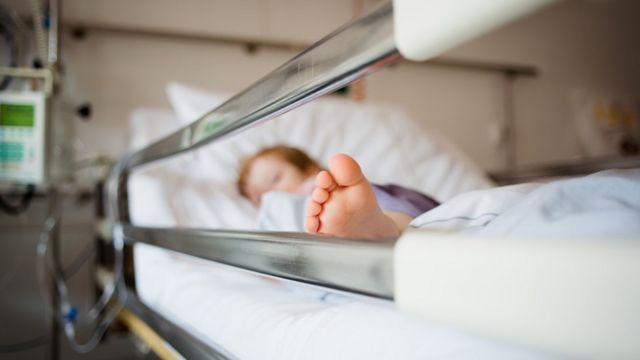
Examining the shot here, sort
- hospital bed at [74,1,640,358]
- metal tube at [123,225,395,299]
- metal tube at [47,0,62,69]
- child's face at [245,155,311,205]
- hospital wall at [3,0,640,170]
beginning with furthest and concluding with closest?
hospital wall at [3,0,640,170] < metal tube at [47,0,62,69] < child's face at [245,155,311,205] < metal tube at [123,225,395,299] < hospital bed at [74,1,640,358]

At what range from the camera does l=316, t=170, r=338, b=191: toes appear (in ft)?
1.87

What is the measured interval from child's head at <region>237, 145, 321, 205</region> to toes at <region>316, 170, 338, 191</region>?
0.66 metres

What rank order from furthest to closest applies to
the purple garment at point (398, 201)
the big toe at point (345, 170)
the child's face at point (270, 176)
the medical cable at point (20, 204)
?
the medical cable at point (20, 204)
the child's face at point (270, 176)
the purple garment at point (398, 201)
the big toe at point (345, 170)

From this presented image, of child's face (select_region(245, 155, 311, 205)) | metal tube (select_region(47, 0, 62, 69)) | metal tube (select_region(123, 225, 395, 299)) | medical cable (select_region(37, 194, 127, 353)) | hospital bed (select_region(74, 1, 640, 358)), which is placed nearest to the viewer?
hospital bed (select_region(74, 1, 640, 358))

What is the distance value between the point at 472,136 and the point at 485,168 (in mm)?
167

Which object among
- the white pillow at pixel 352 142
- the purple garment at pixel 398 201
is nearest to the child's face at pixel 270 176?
the white pillow at pixel 352 142

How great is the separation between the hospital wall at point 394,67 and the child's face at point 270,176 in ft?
2.42

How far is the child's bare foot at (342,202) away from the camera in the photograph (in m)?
0.56

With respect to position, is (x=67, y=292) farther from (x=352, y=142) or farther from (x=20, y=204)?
(x=352, y=142)

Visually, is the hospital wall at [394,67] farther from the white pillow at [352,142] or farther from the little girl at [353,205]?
the little girl at [353,205]

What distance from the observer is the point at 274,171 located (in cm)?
133

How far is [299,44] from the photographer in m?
2.22

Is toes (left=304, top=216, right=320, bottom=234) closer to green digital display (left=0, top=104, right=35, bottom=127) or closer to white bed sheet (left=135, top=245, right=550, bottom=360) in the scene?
white bed sheet (left=135, top=245, right=550, bottom=360)

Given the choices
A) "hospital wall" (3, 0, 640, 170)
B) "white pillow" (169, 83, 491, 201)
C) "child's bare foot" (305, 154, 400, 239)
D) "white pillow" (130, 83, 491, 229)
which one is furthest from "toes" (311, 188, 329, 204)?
"hospital wall" (3, 0, 640, 170)
